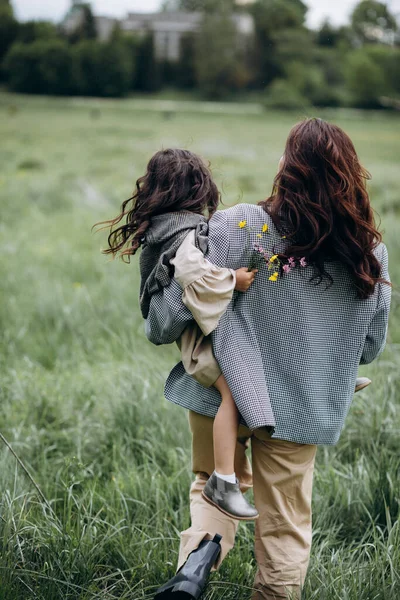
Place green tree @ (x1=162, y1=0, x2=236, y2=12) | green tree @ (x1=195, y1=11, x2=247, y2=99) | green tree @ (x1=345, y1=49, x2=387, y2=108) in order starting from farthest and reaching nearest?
green tree @ (x1=162, y1=0, x2=236, y2=12) < green tree @ (x1=345, y1=49, x2=387, y2=108) < green tree @ (x1=195, y1=11, x2=247, y2=99)

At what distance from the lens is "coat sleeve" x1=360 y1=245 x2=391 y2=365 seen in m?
2.12

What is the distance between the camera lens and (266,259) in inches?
79.8

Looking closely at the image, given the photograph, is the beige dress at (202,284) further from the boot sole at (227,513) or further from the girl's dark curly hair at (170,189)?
the boot sole at (227,513)

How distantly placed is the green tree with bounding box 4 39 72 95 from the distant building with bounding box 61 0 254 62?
0.45 metres

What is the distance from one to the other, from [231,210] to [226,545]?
1022 mm

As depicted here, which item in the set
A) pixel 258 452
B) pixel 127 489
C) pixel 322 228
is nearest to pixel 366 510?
pixel 258 452

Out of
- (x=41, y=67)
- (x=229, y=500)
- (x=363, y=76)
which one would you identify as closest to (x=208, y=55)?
(x=41, y=67)

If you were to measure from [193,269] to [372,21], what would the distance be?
6.85m

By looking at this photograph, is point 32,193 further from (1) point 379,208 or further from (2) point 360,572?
(2) point 360,572

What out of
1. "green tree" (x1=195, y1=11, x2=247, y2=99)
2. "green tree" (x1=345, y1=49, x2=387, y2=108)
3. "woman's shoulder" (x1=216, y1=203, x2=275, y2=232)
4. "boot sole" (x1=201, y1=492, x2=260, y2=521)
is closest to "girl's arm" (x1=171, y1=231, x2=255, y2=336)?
"woman's shoulder" (x1=216, y1=203, x2=275, y2=232)

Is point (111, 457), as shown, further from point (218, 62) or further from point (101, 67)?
point (218, 62)

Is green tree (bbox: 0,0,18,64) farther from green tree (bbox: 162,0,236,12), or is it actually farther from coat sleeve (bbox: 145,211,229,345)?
green tree (bbox: 162,0,236,12)

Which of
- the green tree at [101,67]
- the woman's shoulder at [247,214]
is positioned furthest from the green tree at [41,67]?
the woman's shoulder at [247,214]

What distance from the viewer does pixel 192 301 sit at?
76.7 inches
